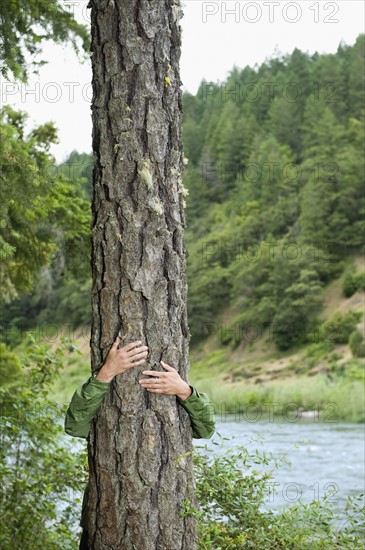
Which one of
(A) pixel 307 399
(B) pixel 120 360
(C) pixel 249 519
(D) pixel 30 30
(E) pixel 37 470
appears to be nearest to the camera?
(B) pixel 120 360

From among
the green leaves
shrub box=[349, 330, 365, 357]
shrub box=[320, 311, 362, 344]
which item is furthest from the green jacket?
shrub box=[320, 311, 362, 344]

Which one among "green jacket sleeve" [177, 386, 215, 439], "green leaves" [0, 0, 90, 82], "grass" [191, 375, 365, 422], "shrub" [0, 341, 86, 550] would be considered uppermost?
"green leaves" [0, 0, 90, 82]

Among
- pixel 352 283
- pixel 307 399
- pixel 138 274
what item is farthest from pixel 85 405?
pixel 352 283

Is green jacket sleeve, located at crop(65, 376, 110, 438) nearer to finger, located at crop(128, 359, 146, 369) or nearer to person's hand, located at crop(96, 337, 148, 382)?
person's hand, located at crop(96, 337, 148, 382)

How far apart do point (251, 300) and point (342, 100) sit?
85.2 ft

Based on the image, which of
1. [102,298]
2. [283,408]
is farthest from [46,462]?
[283,408]

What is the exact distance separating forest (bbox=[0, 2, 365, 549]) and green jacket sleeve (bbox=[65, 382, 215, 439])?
23.8 inches

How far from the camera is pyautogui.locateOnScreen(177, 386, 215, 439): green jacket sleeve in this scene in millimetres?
3719

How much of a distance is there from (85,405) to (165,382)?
0.39 meters

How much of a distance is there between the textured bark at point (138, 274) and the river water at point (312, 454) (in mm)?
7060

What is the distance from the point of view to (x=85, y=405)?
3.59m

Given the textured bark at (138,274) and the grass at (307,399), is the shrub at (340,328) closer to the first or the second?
the grass at (307,399)

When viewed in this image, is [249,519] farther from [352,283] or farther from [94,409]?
[352,283]

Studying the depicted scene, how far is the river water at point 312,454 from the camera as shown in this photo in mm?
13274
